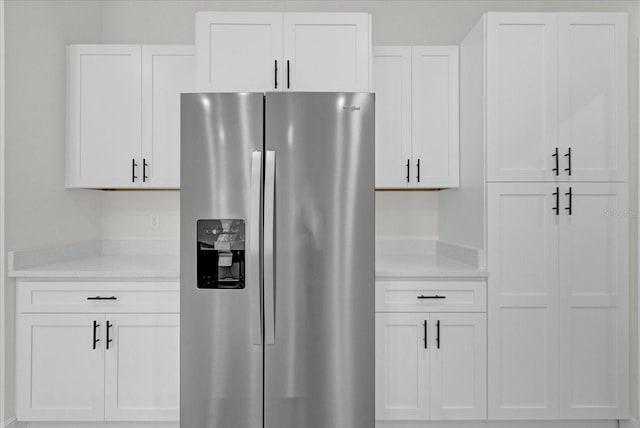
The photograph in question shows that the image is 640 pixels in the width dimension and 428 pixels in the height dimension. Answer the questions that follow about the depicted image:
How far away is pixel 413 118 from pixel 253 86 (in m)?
1.00

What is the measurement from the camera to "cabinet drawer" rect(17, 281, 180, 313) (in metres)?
2.36

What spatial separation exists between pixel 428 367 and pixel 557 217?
1.03 meters

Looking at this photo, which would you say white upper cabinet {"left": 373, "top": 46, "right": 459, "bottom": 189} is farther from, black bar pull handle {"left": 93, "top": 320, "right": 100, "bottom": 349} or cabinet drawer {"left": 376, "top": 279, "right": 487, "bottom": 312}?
black bar pull handle {"left": 93, "top": 320, "right": 100, "bottom": 349}

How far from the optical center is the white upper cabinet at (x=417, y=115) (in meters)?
2.80

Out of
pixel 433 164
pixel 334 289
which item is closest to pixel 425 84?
pixel 433 164

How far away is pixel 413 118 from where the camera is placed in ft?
9.22

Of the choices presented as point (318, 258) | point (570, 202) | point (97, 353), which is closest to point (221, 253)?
point (318, 258)

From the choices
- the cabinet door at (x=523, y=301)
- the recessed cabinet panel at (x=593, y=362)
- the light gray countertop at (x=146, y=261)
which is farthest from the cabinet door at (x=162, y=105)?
the recessed cabinet panel at (x=593, y=362)

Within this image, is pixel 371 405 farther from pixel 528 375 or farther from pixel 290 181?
pixel 290 181

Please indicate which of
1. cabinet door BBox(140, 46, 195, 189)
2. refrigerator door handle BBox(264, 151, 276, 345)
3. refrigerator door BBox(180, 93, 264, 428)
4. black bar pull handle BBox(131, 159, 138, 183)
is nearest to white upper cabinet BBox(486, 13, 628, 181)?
refrigerator door handle BBox(264, 151, 276, 345)

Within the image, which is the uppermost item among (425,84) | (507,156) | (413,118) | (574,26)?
(574,26)

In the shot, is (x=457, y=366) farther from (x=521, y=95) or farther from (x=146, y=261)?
(x=146, y=261)

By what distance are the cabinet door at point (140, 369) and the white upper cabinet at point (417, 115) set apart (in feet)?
5.07

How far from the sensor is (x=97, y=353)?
7.79ft
